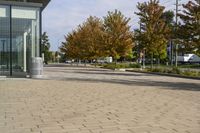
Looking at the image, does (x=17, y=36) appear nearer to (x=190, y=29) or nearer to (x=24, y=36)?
(x=24, y=36)

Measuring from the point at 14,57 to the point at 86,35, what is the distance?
→ 42.4m

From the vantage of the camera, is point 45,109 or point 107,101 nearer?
point 45,109

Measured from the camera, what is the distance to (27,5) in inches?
1070

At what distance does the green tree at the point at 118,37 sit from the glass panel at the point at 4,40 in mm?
27584

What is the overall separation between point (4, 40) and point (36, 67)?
306cm

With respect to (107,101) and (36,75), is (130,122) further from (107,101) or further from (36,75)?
(36,75)

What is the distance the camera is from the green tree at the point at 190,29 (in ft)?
110

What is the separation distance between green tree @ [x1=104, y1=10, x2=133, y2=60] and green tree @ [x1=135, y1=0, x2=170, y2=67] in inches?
326

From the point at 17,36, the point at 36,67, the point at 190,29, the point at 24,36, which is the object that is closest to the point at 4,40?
the point at 17,36

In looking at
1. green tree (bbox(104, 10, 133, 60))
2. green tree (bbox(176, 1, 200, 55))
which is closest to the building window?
green tree (bbox(176, 1, 200, 55))

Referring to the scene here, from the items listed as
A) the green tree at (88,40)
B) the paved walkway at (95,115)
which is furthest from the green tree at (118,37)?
the paved walkway at (95,115)

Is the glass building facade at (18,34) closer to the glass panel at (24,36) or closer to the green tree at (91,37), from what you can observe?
the glass panel at (24,36)

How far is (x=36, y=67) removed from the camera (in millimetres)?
27031

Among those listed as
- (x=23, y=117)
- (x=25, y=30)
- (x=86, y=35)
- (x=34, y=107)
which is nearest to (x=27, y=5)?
(x=25, y=30)
